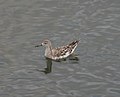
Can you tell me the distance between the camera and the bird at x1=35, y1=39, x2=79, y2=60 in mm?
29156

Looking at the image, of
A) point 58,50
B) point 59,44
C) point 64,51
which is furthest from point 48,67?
point 59,44

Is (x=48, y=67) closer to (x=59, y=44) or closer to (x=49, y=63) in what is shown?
(x=49, y=63)

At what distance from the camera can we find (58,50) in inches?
1163

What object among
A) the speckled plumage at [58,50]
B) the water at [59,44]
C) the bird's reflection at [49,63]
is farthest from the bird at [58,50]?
the water at [59,44]

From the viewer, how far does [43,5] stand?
115 feet

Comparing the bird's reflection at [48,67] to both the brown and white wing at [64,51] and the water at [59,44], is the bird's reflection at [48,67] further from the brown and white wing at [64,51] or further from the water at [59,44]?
the brown and white wing at [64,51]

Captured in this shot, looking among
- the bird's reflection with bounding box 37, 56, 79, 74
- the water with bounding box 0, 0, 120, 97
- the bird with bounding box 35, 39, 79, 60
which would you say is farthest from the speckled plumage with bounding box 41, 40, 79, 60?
the water with bounding box 0, 0, 120, 97

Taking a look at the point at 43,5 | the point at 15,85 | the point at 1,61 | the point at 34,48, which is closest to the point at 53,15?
the point at 43,5

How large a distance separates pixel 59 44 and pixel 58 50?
89cm

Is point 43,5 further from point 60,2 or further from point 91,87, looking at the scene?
point 91,87

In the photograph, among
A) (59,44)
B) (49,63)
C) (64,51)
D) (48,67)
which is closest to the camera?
(48,67)

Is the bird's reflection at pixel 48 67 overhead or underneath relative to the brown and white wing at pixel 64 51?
underneath

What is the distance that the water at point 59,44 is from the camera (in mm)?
25141

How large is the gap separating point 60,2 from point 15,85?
11.4 metres
